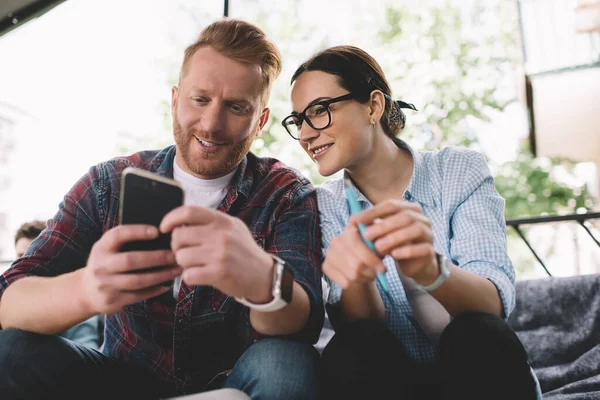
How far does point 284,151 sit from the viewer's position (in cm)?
412

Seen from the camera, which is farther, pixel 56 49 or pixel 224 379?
pixel 56 49

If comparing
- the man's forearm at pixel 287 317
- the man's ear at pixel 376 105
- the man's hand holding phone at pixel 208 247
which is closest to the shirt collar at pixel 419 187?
the man's ear at pixel 376 105

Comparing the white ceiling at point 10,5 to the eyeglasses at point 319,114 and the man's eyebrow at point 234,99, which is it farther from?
the eyeglasses at point 319,114

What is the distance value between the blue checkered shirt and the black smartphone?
53 centimetres

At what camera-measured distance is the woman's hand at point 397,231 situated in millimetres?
751

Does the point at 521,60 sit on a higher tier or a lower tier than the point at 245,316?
higher

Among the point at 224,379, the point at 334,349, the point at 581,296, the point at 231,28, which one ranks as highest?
the point at 231,28

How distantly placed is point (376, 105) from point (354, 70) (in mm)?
117

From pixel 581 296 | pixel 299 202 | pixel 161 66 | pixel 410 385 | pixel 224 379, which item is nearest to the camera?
pixel 410 385

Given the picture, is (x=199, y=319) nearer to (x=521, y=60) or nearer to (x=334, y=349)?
(x=334, y=349)

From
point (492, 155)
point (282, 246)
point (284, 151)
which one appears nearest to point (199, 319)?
point (282, 246)

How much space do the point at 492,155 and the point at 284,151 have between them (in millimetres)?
1788

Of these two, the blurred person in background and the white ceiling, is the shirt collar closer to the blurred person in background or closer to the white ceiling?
the blurred person in background

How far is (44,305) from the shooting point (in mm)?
861
